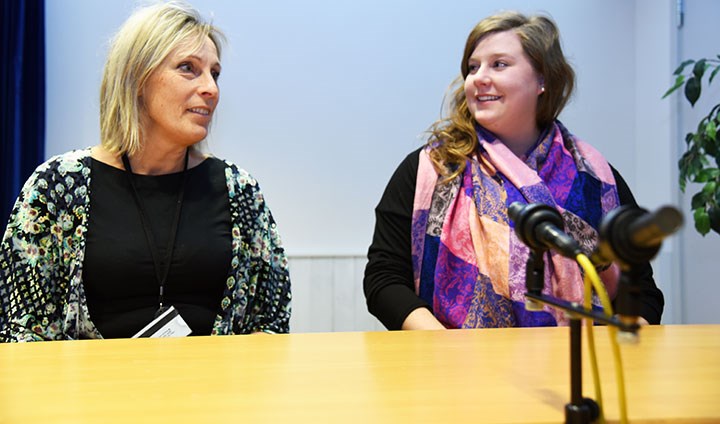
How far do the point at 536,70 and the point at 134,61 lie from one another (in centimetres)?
116

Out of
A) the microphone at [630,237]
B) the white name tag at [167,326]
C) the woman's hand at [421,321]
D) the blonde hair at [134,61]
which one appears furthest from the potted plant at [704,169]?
the microphone at [630,237]

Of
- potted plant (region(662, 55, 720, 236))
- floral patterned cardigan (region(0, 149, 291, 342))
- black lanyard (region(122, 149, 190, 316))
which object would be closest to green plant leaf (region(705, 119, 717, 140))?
potted plant (region(662, 55, 720, 236))

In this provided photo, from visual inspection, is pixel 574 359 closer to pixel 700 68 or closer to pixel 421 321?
pixel 421 321

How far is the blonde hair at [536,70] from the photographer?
76.7 inches

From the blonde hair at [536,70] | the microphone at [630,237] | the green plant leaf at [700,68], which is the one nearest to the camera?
the microphone at [630,237]

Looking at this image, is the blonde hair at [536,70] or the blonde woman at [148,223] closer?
the blonde woman at [148,223]

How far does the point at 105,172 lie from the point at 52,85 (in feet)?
5.03

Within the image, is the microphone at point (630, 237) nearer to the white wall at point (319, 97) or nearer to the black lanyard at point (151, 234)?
the black lanyard at point (151, 234)

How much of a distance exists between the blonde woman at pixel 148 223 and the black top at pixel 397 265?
0.29 m

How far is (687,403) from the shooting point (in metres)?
0.77

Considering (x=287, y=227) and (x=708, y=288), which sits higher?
(x=287, y=227)

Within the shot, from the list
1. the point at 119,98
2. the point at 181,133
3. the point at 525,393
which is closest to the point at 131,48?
the point at 119,98

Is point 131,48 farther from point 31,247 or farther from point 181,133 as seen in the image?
point 31,247

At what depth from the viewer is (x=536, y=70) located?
6.53ft
